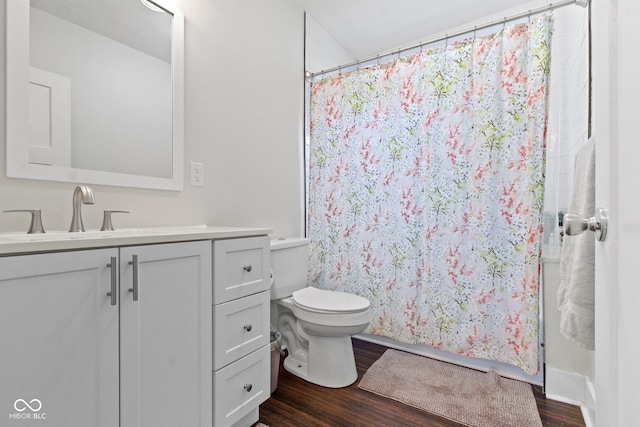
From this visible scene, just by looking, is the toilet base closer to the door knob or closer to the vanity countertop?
the vanity countertop

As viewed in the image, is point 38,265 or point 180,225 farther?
point 180,225

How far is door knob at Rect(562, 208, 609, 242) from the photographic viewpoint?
542mm

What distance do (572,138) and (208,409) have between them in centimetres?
228

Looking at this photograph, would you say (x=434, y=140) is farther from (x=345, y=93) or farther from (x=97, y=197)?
(x=97, y=197)

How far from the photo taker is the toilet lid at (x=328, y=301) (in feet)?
5.62

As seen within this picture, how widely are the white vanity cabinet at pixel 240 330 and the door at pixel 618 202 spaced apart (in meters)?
1.09

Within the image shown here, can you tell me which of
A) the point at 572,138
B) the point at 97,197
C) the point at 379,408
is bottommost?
the point at 379,408

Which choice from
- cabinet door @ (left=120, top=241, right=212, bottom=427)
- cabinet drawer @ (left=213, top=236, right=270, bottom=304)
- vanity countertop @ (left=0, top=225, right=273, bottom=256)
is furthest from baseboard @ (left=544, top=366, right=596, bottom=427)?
vanity countertop @ (left=0, top=225, right=273, bottom=256)

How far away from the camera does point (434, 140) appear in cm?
202

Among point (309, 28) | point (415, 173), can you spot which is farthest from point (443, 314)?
point (309, 28)

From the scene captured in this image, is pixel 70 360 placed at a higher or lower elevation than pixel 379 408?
higher

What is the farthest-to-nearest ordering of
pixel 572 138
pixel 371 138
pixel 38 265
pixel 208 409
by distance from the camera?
1. pixel 371 138
2. pixel 572 138
3. pixel 208 409
4. pixel 38 265

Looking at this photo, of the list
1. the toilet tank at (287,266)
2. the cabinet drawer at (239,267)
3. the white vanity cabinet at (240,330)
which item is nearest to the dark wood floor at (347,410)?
the white vanity cabinet at (240,330)

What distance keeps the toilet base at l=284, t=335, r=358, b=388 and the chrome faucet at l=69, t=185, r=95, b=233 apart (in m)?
1.27
